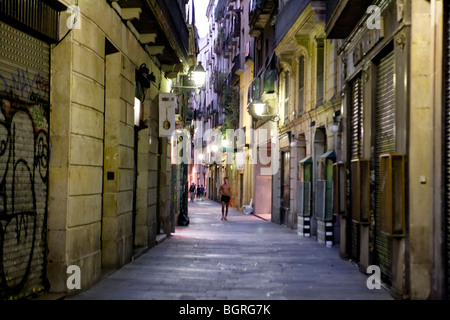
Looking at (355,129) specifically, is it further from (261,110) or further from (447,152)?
(261,110)

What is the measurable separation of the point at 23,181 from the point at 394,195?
523cm

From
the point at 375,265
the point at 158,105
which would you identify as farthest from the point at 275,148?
the point at 375,265

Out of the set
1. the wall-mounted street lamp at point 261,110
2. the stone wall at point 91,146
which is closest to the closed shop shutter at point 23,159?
the stone wall at point 91,146

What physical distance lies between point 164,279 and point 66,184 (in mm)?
2672

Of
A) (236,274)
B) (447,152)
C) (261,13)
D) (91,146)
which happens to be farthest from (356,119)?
(261,13)

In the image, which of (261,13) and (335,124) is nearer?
(335,124)

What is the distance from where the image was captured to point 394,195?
8281 mm

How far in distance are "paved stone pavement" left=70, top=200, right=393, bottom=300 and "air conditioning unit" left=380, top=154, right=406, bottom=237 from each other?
1.06 metres

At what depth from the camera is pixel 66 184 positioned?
786 centimetres

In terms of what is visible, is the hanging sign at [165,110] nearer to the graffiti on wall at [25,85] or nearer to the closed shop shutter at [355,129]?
the closed shop shutter at [355,129]

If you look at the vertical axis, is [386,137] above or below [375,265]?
above

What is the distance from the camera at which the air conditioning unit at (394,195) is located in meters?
8.10

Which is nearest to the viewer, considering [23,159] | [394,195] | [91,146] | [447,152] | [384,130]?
[23,159]

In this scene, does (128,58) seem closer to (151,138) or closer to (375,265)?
(151,138)
